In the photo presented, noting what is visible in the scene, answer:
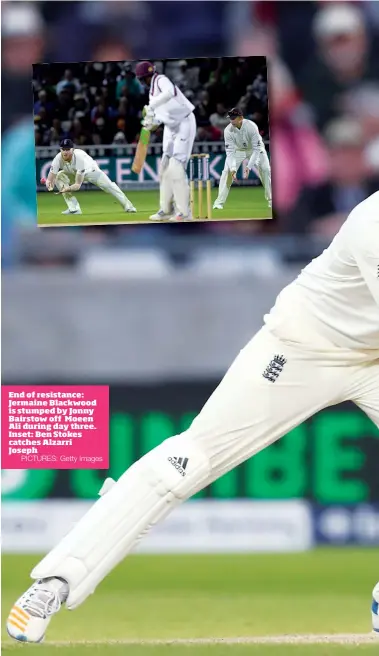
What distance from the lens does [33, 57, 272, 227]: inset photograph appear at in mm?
3611

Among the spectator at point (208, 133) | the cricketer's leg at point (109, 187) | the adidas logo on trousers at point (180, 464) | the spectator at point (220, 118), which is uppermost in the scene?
the spectator at point (220, 118)

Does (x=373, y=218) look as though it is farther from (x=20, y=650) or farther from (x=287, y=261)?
(x=20, y=650)

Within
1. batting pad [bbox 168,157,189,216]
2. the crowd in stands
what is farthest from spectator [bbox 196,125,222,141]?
batting pad [bbox 168,157,189,216]

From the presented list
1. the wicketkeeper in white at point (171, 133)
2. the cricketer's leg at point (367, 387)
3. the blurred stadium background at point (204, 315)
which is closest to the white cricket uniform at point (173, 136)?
the wicketkeeper in white at point (171, 133)

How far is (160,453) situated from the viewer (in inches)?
122

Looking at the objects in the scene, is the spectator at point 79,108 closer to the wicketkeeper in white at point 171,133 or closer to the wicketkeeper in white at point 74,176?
the wicketkeeper in white at point 74,176

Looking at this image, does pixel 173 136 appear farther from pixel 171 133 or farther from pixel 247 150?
pixel 247 150

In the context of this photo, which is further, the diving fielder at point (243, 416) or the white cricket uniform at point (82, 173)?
the white cricket uniform at point (82, 173)

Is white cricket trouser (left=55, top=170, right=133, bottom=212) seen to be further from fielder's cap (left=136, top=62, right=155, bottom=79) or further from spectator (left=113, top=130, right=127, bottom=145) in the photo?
fielder's cap (left=136, top=62, right=155, bottom=79)

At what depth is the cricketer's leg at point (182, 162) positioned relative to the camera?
11.9 ft

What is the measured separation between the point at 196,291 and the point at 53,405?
648 millimetres

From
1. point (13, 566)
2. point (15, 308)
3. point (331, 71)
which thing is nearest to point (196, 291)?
point (15, 308)

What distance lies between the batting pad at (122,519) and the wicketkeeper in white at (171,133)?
0.95 meters
